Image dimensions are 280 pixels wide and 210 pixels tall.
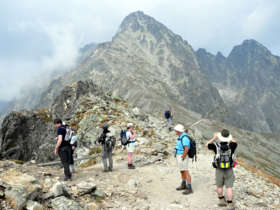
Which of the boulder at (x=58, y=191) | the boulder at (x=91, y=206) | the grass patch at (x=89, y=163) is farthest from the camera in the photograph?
the grass patch at (x=89, y=163)

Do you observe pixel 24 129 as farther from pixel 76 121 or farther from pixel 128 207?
pixel 128 207

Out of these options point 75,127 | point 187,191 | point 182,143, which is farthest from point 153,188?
point 75,127

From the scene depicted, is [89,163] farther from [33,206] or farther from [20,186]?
[33,206]

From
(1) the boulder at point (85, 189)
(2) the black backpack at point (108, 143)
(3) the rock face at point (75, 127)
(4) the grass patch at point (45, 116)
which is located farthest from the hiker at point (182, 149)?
(4) the grass patch at point (45, 116)

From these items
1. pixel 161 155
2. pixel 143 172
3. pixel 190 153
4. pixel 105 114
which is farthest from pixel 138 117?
pixel 190 153

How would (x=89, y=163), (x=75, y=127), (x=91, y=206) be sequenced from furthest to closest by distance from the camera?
1. (x=75, y=127)
2. (x=89, y=163)
3. (x=91, y=206)

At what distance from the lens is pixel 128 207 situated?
8.66m

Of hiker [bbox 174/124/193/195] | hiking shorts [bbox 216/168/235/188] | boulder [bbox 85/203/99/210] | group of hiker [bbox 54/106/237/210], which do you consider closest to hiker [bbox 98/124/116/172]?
group of hiker [bbox 54/106/237/210]

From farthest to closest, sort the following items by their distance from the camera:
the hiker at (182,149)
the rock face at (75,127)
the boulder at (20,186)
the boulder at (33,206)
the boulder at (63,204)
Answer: the rock face at (75,127)
the hiker at (182,149)
the boulder at (63,204)
the boulder at (20,186)
the boulder at (33,206)

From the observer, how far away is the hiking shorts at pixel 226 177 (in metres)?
8.28

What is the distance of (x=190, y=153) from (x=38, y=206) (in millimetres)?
5720

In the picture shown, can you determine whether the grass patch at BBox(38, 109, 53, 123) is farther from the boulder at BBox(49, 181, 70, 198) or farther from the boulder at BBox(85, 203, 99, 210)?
the boulder at BBox(85, 203, 99, 210)

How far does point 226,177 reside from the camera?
27.4ft

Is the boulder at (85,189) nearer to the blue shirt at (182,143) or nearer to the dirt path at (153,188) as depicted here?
the dirt path at (153,188)
